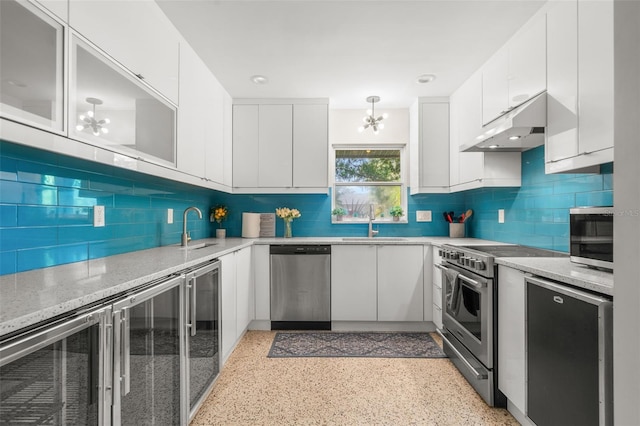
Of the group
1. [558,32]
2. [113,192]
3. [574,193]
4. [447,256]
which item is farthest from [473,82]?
[113,192]

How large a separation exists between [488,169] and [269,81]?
2146 millimetres

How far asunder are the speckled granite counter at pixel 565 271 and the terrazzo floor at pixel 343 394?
36.5 inches

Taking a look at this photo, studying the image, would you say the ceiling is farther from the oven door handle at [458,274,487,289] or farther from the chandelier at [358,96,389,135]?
the oven door handle at [458,274,487,289]

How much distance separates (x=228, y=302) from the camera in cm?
248

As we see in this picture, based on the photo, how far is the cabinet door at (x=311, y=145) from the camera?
11.6 feet

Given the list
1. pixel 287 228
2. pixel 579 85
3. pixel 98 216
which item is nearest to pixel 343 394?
pixel 98 216

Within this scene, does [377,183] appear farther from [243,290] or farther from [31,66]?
[31,66]

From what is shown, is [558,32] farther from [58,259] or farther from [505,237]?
[58,259]

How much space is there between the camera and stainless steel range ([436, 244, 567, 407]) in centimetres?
200

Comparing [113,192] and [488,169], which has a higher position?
[488,169]

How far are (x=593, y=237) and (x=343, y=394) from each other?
5.50 feet

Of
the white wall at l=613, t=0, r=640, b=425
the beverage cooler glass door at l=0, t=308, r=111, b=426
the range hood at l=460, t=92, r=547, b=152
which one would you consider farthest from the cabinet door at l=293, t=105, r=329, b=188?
the white wall at l=613, t=0, r=640, b=425

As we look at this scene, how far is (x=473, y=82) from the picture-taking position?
2.87 metres

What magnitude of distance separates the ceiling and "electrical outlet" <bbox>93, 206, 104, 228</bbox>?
129 centimetres
